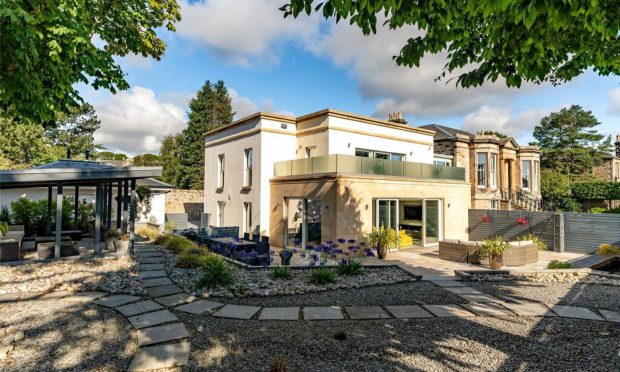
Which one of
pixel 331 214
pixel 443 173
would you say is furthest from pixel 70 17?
pixel 443 173

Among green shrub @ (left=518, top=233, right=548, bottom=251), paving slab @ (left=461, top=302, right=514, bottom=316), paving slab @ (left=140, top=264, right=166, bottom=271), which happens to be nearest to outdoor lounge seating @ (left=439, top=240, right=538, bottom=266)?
green shrub @ (left=518, top=233, right=548, bottom=251)

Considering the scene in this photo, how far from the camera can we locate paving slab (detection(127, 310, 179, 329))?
5.58m

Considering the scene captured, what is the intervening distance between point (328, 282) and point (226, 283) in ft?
8.61

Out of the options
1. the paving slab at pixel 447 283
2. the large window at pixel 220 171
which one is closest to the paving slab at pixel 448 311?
the paving slab at pixel 447 283

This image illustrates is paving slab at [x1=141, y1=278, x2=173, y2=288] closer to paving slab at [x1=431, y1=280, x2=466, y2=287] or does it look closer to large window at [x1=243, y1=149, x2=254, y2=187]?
paving slab at [x1=431, y1=280, x2=466, y2=287]

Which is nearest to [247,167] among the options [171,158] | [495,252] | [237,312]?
[237,312]

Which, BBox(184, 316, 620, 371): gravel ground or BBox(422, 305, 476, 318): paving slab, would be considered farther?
BBox(422, 305, 476, 318): paving slab

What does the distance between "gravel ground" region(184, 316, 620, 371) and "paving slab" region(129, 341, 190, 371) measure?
147mm

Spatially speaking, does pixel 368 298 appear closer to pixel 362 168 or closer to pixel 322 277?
pixel 322 277

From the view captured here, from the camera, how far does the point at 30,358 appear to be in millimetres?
4406

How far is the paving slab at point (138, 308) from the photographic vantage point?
614 cm

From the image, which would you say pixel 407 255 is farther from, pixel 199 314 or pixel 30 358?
pixel 30 358

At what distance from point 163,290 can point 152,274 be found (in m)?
1.55

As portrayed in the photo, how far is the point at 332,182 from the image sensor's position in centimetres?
1361
